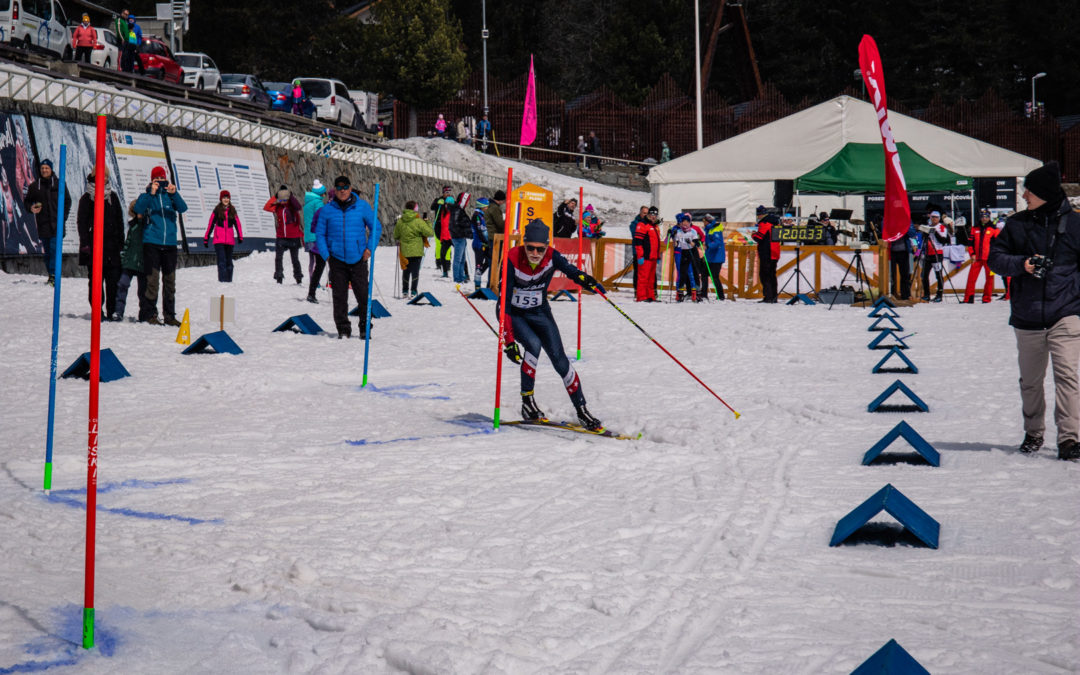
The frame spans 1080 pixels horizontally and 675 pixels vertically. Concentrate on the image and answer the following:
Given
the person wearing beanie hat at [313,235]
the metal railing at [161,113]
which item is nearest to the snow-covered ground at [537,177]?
the metal railing at [161,113]

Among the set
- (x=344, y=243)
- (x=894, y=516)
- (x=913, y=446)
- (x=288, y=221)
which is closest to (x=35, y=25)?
(x=288, y=221)

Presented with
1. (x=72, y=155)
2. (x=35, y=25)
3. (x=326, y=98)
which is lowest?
(x=72, y=155)

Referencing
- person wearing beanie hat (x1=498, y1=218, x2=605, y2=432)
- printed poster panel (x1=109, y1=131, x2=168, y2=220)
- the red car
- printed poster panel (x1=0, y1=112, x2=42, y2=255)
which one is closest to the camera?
person wearing beanie hat (x1=498, y1=218, x2=605, y2=432)

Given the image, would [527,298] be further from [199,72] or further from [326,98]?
[326,98]

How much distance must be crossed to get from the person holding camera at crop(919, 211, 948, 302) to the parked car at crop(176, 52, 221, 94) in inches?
839

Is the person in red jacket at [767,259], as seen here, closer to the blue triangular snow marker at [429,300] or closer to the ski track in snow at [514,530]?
the blue triangular snow marker at [429,300]

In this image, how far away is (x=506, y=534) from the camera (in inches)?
203

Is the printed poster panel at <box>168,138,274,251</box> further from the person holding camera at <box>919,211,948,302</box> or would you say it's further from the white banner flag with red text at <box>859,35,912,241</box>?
the person holding camera at <box>919,211,948,302</box>

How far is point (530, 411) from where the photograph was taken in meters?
8.29

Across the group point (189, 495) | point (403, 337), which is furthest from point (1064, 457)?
point (403, 337)

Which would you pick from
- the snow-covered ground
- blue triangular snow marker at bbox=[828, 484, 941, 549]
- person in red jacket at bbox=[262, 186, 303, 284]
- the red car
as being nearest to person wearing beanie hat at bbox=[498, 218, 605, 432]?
blue triangular snow marker at bbox=[828, 484, 941, 549]

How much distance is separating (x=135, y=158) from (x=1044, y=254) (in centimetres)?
1526

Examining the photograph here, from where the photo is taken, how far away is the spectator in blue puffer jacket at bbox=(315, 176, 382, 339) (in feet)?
42.5

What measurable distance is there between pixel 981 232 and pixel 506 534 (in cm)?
1605
